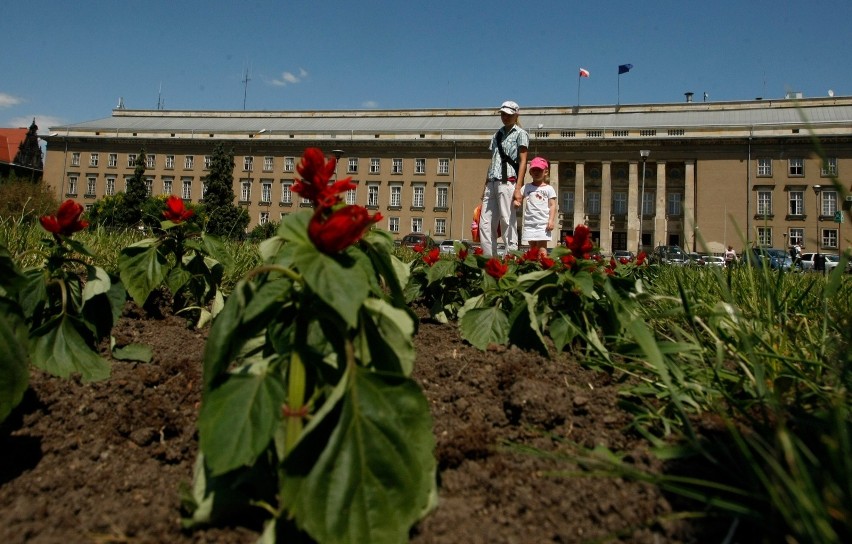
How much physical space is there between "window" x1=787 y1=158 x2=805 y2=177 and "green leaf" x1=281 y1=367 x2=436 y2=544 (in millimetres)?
56528

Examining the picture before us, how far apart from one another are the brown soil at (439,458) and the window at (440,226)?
A: 5219 cm

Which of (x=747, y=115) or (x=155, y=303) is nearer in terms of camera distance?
(x=155, y=303)

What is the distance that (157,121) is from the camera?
64.2 m

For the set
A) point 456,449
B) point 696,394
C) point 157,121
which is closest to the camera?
point 456,449

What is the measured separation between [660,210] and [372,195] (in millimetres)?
27842

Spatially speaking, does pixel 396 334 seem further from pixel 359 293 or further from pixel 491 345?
pixel 491 345

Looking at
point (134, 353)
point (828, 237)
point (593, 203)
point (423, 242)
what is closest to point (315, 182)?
point (134, 353)

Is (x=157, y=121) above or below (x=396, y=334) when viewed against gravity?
above

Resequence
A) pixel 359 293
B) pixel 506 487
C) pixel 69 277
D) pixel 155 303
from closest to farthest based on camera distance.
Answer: pixel 359 293 → pixel 506 487 → pixel 69 277 → pixel 155 303

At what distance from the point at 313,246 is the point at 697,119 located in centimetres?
5923

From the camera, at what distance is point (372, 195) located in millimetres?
56812

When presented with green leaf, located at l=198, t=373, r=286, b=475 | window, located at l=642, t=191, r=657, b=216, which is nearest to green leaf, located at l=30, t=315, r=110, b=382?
green leaf, located at l=198, t=373, r=286, b=475

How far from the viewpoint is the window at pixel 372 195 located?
184 ft

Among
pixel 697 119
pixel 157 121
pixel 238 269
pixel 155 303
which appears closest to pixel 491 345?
pixel 155 303
